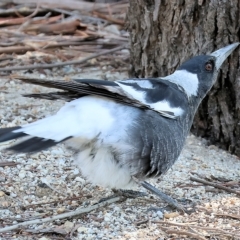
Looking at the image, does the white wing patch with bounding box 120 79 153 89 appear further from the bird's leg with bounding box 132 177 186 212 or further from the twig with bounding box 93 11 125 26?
the twig with bounding box 93 11 125 26

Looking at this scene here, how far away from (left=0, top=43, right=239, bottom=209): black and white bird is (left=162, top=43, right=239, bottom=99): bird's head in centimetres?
20

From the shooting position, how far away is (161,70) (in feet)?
13.2

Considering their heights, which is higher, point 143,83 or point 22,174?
point 143,83

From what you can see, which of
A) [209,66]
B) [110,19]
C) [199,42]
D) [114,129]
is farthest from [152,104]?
[110,19]

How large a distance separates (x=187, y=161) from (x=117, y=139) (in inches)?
40.8

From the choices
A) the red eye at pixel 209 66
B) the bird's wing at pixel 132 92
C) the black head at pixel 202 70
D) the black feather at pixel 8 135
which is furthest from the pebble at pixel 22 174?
the red eye at pixel 209 66

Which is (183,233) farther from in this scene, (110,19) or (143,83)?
(110,19)

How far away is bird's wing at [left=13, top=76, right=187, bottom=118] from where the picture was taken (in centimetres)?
269

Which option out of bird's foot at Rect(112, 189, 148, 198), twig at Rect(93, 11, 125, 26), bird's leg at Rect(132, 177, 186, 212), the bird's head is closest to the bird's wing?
the bird's head

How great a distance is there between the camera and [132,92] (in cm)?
286

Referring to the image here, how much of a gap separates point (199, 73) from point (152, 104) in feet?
1.85

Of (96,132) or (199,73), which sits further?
(199,73)

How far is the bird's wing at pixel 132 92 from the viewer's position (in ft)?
8.81

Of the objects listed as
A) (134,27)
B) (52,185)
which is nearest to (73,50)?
(134,27)
